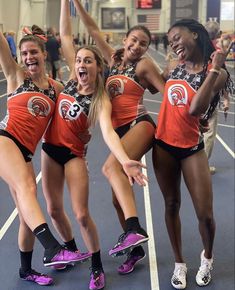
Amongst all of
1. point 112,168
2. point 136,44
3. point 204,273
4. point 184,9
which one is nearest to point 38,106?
point 112,168

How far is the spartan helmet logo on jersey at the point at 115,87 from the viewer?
2.39 meters

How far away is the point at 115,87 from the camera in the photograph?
240cm

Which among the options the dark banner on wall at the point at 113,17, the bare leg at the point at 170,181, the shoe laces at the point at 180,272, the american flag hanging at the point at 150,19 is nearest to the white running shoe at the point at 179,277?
the shoe laces at the point at 180,272

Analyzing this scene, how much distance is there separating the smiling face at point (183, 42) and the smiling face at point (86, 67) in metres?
0.46

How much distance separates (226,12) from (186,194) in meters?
17.1

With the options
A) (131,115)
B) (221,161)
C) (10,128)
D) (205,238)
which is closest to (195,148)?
(131,115)

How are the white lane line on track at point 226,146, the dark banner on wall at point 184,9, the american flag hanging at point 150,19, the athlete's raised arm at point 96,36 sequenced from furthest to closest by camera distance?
the american flag hanging at point 150,19 → the white lane line on track at point 226,146 → the dark banner on wall at point 184,9 → the athlete's raised arm at point 96,36

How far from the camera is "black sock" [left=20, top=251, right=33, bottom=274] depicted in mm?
2748

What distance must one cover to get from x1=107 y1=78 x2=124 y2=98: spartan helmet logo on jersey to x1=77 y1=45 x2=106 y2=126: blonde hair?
0.08m

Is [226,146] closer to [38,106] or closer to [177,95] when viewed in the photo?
[177,95]

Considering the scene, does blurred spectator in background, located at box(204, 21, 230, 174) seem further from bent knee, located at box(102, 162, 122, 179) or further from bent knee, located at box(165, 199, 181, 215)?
bent knee, located at box(102, 162, 122, 179)

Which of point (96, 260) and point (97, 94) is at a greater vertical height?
point (97, 94)

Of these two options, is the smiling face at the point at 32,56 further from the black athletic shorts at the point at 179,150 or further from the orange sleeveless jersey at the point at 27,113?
the black athletic shorts at the point at 179,150

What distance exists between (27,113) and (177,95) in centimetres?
87
